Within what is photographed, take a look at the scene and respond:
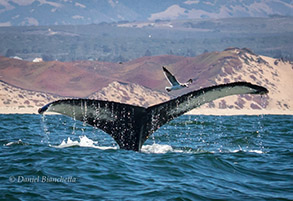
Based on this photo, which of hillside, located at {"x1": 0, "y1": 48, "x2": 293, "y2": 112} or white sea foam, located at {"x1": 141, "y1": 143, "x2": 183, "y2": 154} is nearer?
white sea foam, located at {"x1": 141, "y1": 143, "x2": 183, "y2": 154}

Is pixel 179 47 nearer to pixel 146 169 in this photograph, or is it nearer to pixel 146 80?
pixel 146 80

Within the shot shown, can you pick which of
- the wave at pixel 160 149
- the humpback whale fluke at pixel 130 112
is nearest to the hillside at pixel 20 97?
the wave at pixel 160 149

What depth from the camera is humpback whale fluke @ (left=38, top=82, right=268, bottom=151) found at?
28.4 feet

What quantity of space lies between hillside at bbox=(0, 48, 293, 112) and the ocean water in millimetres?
32661

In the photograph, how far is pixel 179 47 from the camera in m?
162

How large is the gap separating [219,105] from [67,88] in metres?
15.0

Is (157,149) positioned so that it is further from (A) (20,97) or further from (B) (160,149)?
(A) (20,97)

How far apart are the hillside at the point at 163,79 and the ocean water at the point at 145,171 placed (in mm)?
32661

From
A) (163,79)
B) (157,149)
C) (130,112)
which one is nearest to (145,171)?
(130,112)

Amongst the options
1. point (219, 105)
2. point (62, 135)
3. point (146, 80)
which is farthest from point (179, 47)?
point (62, 135)

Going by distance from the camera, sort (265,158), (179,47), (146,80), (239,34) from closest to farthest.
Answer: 1. (265,158)
2. (146,80)
3. (179,47)
4. (239,34)

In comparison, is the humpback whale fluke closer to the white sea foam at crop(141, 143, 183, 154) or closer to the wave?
the white sea foam at crop(141, 143, 183, 154)

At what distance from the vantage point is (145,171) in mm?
9734

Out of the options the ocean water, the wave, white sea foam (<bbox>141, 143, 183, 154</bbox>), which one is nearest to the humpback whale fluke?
the ocean water
